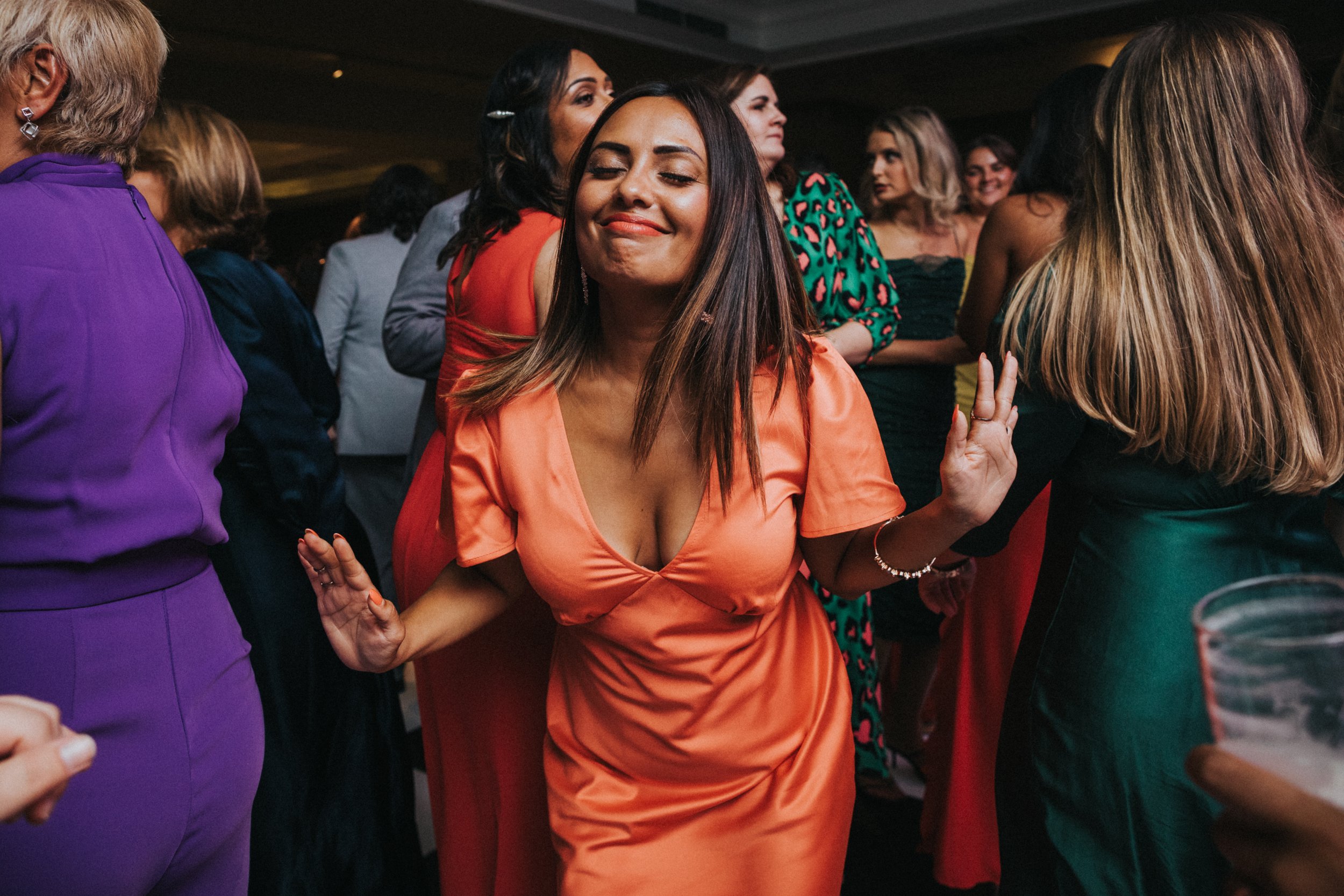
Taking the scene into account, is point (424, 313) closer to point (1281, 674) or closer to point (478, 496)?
point (478, 496)

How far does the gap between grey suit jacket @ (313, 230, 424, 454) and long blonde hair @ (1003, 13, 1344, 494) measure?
8.64ft

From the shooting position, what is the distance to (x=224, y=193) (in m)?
1.95

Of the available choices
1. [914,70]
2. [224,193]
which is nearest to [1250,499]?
[224,193]

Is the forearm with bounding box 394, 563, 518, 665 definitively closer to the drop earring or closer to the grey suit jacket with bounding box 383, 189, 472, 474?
the drop earring

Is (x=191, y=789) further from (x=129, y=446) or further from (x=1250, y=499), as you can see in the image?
(x=1250, y=499)

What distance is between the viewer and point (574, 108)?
2.02m

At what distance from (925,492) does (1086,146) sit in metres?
1.62

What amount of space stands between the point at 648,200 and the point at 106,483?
71 cm

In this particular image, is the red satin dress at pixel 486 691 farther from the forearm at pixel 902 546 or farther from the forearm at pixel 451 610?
the forearm at pixel 902 546

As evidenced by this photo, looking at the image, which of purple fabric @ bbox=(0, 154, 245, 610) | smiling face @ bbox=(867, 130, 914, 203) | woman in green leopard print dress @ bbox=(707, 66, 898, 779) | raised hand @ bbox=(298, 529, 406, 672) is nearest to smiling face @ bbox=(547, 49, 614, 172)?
woman in green leopard print dress @ bbox=(707, 66, 898, 779)

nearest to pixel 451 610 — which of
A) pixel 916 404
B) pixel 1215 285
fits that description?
pixel 1215 285

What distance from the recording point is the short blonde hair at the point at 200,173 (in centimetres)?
193

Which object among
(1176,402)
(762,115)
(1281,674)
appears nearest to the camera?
(1281,674)

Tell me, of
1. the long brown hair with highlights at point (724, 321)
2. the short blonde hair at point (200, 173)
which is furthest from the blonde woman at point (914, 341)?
the short blonde hair at point (200, 173)
